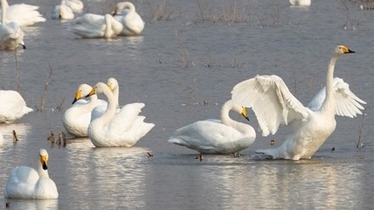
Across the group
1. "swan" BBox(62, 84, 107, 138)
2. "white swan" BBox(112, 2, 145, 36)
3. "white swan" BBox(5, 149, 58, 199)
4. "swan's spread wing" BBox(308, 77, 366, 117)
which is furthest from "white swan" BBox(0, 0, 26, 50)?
"white swan" BBox(5, 149, 58, 199)

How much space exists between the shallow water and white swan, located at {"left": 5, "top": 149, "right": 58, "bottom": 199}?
0.09 metres

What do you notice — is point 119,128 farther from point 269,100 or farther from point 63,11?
point 63,11

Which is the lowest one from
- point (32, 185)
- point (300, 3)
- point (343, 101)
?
point (32, 185)

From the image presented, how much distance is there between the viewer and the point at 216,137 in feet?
43.5

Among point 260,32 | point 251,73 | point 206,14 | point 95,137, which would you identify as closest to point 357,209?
point 95,137

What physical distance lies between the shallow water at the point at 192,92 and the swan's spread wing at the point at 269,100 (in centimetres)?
45

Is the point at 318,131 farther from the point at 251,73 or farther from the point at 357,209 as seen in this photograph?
the point at 251,73

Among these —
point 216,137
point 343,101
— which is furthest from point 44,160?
point 343,101

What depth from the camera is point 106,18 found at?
25.4 meters

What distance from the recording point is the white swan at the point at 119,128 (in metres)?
13.9

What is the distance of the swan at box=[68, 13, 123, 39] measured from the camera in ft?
82.9

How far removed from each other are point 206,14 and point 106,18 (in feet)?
12.9

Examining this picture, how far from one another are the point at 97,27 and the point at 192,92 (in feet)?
26.3

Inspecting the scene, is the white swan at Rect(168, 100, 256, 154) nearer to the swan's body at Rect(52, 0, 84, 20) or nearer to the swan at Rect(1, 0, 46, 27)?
the swan at Rect(1, 0, 46, 27)
